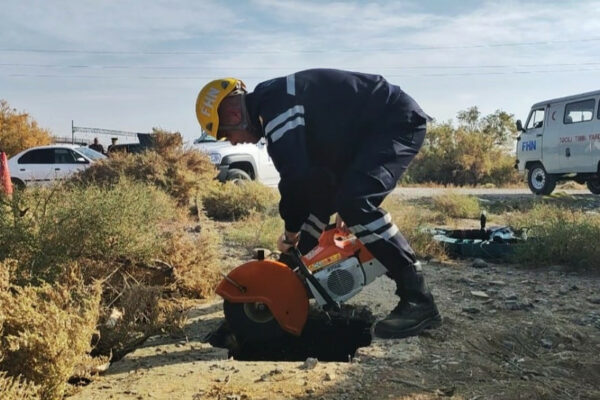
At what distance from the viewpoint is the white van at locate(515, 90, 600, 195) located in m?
13.4

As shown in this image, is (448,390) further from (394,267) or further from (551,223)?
(551,223)

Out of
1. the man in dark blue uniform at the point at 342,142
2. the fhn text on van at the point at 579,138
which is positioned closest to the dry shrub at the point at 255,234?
the man in dark blue uniform at the point at 342,142

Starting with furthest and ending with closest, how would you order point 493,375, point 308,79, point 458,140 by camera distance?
point 458,140 < point 308,79 < point 493,375

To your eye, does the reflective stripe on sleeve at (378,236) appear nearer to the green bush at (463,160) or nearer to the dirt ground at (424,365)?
the dirt ground at (424,365)

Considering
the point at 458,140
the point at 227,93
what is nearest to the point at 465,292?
the point at 227,93

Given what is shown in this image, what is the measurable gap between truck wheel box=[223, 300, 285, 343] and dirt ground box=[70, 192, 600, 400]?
19 centimetres

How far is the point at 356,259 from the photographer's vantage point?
354 cm

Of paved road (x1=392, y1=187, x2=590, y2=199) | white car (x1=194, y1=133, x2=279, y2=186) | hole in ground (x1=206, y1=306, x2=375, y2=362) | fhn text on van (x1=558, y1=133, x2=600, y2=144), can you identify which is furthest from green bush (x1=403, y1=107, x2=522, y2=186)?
hole in ground (x1=206, y1=306, x2=375, y2=362)

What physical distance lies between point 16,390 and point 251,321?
1.53 m

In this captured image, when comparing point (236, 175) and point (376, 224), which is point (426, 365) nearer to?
point (376, 224)

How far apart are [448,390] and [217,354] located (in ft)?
4.53

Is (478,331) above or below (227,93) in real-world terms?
below

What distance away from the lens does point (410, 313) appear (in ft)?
11.1

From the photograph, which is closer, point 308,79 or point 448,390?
point 448,390
